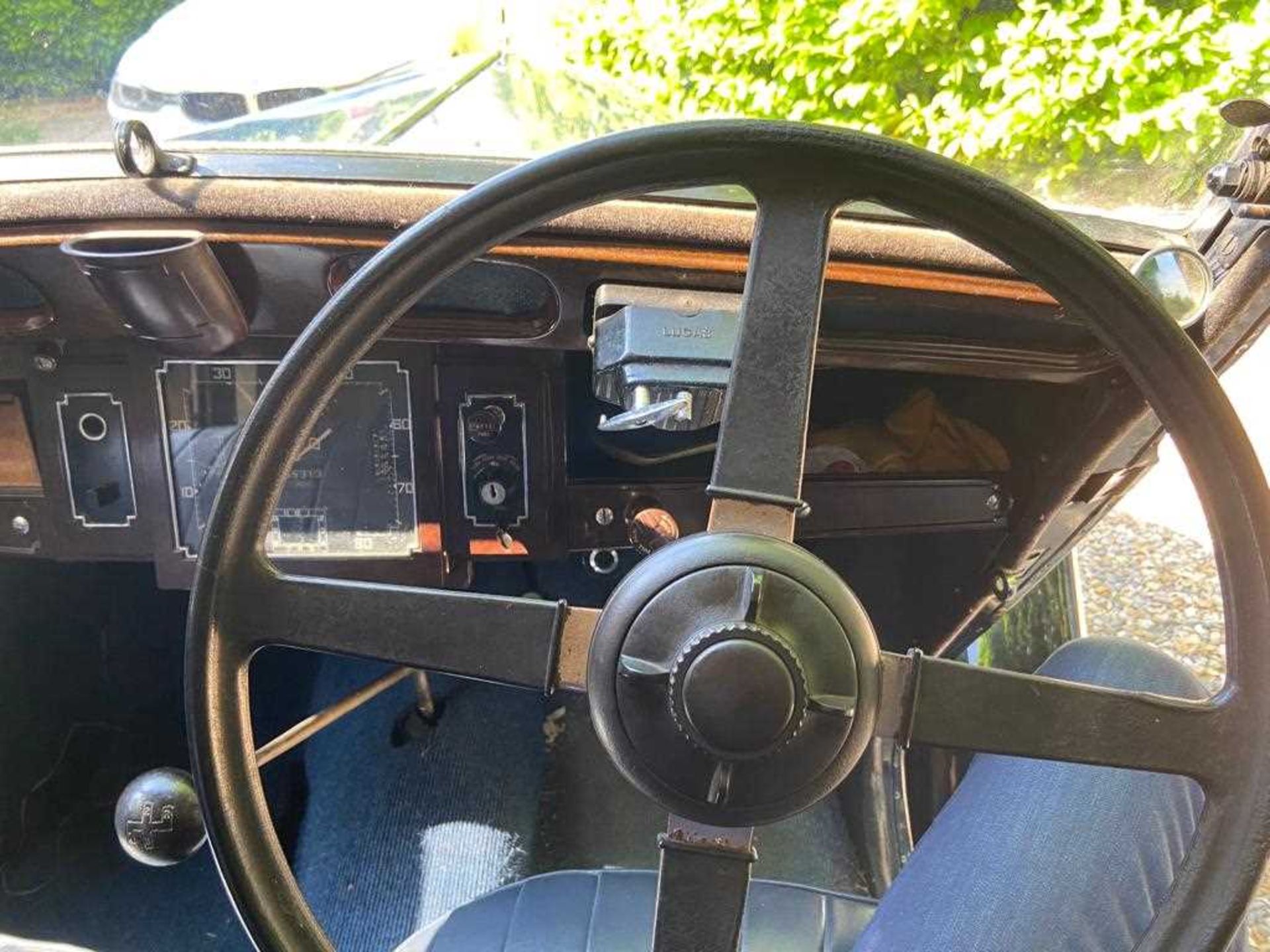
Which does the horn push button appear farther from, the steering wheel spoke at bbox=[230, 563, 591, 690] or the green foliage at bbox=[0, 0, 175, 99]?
the green foliage at bbox=[0, 0, 175, 99]

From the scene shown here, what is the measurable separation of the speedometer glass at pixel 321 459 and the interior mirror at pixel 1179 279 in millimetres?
1010

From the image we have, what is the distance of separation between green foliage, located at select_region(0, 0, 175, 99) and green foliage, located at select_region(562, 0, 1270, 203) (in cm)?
148

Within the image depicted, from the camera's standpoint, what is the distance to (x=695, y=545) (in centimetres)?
89

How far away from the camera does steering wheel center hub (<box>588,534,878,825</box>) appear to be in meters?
0.83

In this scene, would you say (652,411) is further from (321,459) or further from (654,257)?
(321,459)

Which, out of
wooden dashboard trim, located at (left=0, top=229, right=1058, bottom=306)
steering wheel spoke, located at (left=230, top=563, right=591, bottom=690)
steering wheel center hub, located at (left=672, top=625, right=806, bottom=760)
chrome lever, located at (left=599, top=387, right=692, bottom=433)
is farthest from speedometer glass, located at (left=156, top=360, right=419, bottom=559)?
steering wheel center hub, located at (left=672, top=625, right=806, bottom=760)

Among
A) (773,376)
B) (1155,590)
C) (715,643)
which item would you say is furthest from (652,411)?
(1155,590)

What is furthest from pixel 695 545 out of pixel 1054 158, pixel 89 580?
pixel 1054 158

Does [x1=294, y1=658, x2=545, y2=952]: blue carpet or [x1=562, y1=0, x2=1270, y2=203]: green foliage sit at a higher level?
[x1=562, y1=0, x2=1270, y2=203]: green foliage

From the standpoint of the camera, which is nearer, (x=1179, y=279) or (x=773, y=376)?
(x=773, y=376)

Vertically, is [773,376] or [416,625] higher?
[773,376]

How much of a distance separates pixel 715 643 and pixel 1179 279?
0.88 metres

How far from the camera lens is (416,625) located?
3.00 ft

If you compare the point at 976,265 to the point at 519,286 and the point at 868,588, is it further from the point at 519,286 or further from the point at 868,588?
the point at 868,588
